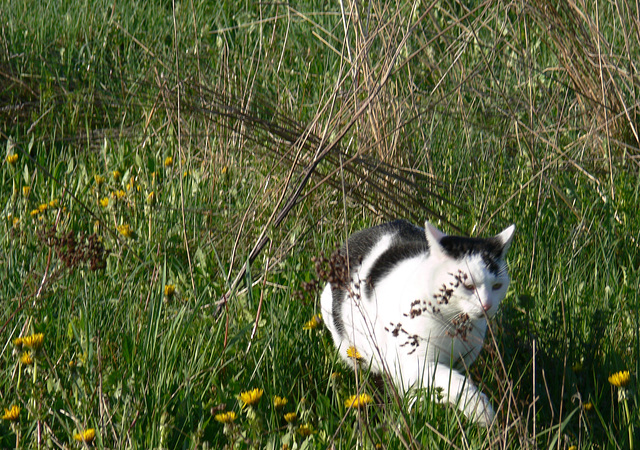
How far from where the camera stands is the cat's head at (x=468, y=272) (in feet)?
5.99

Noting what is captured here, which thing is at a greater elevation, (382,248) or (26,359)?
(382,248)

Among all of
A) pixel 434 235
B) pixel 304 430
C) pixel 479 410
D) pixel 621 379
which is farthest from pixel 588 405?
pixel 304 430

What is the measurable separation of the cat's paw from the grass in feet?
0.11

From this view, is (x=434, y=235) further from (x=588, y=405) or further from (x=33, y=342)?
(x=33, y=342)

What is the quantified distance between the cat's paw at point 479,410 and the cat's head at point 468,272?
0.20 m

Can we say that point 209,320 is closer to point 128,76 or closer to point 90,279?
point 90,279

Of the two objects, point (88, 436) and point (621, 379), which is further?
point (621, 379)

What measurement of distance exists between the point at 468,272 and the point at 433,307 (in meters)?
0.14

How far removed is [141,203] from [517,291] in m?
1.46

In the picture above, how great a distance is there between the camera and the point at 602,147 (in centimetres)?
316

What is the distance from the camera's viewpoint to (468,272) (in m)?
1.83

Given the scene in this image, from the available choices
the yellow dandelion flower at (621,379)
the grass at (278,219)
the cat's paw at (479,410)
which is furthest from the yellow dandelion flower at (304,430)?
the yellow dandelion flower at (621,379)

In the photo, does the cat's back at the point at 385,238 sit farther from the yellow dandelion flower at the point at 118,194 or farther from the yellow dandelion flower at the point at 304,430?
the yellow dandelion flower at the point at 118,194

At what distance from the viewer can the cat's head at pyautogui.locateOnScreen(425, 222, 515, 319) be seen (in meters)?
1.83
